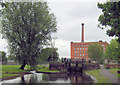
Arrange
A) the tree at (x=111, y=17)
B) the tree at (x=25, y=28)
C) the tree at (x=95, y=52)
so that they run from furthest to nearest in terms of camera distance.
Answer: the tree at (x=95, y=52)
the tree at (x=25, y=28)
the tree at (x=111, y=17)

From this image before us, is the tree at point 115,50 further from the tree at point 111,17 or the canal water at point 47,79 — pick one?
the tree at point 111,17

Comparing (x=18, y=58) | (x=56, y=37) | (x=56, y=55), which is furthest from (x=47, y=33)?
(x=56, y=55)

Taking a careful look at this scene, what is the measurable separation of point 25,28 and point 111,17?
20.8 m

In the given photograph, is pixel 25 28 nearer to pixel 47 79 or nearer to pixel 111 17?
pixel 47 79

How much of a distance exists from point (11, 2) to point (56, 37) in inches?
544

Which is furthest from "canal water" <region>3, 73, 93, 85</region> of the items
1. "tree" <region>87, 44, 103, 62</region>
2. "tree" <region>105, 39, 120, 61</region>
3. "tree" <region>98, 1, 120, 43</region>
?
"tree" <region>87, 44, 103, 62</region>

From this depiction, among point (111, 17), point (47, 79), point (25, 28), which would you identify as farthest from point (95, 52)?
point (111, 17)

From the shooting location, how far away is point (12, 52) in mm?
36594

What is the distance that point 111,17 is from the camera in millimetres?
23109

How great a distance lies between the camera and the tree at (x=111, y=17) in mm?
20570

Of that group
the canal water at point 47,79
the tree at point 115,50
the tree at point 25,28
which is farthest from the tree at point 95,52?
the canal water at point 47,79

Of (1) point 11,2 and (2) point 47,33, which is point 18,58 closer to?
(2) point 47,33

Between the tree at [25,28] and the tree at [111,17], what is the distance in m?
16.5

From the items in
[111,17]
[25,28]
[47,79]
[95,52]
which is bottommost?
[47,79]
